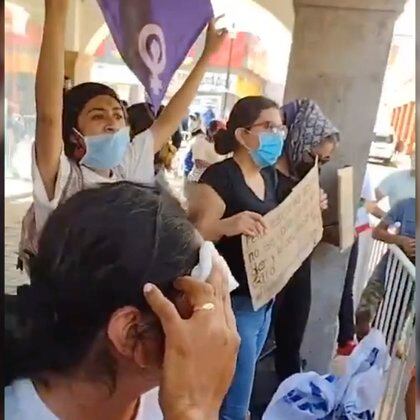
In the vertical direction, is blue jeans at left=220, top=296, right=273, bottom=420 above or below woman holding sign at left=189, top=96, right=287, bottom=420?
below

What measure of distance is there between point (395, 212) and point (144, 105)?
0.36 metres

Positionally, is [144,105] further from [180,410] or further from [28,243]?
[180,410]

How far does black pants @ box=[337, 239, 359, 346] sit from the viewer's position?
1.07m

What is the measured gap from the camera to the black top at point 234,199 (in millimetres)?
901

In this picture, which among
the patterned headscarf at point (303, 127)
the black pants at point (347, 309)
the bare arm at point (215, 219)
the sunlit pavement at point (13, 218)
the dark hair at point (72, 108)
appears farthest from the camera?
the black pants at point (347, 309)

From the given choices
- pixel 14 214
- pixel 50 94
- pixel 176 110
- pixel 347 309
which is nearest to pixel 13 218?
pixel 14 214

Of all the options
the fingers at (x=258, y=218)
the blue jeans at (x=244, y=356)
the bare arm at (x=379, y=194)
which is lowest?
the blue jeans at (x=244, y=356)

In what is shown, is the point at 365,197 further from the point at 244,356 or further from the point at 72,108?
the point at 72,108

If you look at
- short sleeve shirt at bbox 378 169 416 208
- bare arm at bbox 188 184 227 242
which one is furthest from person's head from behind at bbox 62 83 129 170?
short sleeve shirt at bbox 378 169 416 208

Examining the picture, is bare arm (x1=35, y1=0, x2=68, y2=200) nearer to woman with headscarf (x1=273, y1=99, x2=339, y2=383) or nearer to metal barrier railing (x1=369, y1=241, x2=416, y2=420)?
woman with headscarf (x1=273, y1=99, x2=339, y2=383)

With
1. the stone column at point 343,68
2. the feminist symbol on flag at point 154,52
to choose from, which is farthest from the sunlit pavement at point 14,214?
the stone column at point 343,68

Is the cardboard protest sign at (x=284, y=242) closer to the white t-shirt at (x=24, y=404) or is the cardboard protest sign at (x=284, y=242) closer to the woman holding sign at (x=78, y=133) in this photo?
the woman holding sign at (x=78, y=133)

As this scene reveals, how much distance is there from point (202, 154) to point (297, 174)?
0.15m

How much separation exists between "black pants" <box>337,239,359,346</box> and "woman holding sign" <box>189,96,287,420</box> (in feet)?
0.58
